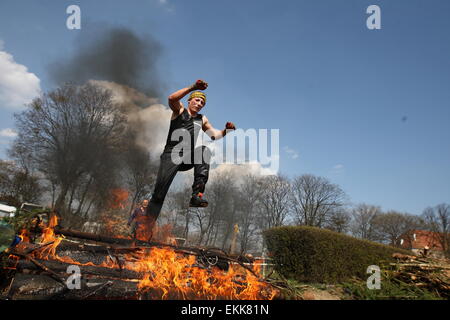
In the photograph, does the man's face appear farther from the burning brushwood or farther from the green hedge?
the green hedge

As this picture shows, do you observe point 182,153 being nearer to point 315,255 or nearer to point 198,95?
point 198,95

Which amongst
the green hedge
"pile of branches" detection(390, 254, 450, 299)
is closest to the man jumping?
"pile of branches" detection(390, 254, 450, 299)

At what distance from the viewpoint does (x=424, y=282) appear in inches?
201

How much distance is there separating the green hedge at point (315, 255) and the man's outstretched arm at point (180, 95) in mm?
6288

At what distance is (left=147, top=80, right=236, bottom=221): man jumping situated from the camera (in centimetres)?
356

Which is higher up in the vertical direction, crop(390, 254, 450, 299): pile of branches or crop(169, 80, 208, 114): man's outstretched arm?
crop(169, 80, 208, 114): man's outstretched arm

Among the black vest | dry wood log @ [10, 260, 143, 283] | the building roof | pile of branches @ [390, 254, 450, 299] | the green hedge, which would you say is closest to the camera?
dry wood log @ [10, 260, 143, 283]

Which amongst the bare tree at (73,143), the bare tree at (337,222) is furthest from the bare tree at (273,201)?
the bare tree at (73,143)

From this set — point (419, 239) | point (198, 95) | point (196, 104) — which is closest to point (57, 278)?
point (196, 104)

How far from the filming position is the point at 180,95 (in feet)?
11.4

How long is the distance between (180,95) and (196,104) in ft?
1.78

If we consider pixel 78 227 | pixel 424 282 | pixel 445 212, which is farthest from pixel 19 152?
pixel 445 212
